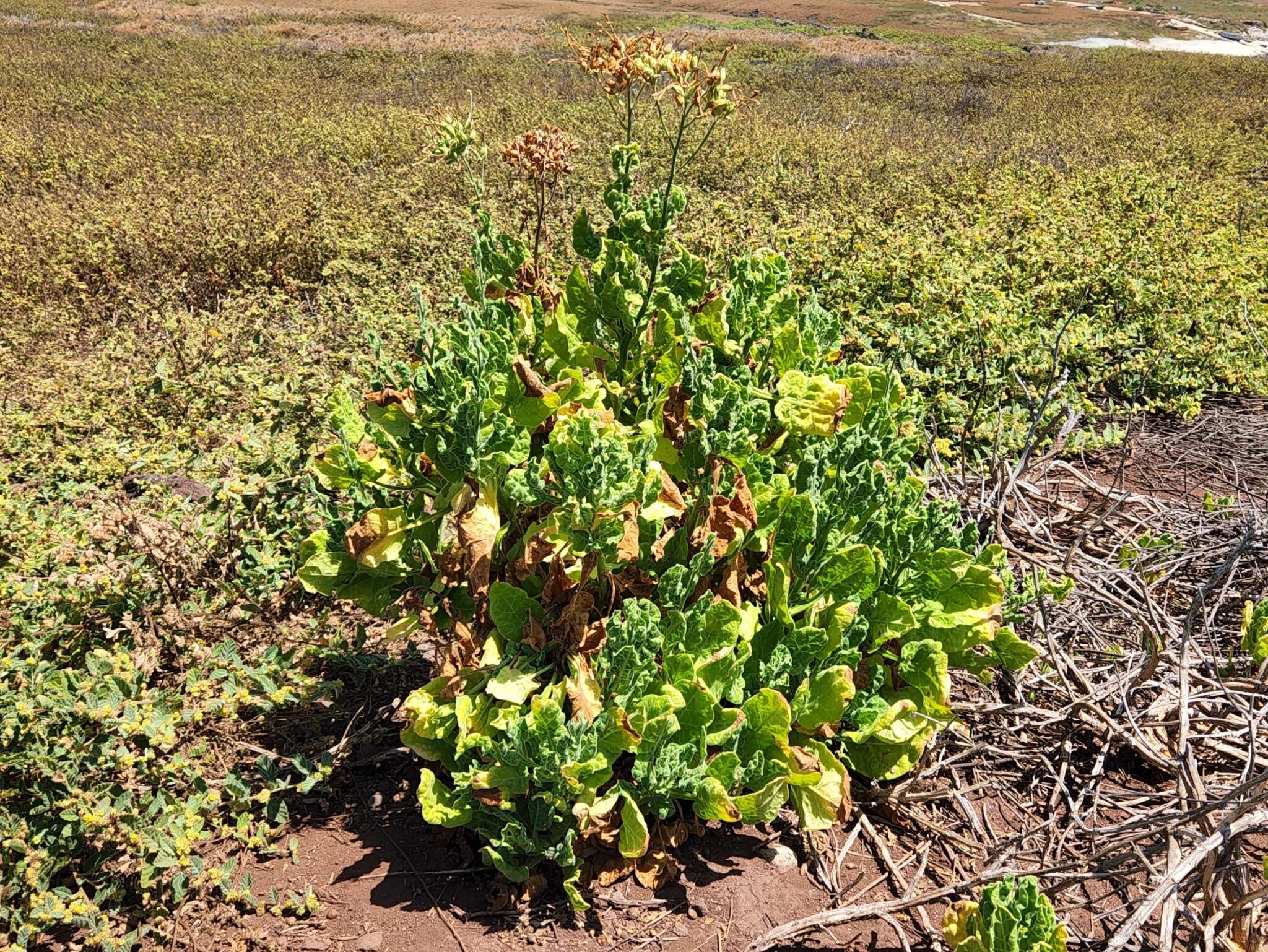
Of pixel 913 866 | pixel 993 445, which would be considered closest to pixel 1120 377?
pixel 993 445

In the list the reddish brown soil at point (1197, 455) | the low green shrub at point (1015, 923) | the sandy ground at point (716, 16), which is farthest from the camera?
the sandy ground at point (716, 16)

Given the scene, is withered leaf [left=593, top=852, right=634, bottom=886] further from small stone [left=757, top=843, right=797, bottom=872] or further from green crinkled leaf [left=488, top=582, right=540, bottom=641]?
green crinkled leaf [left=488, top=582, right=540, bottom=641]

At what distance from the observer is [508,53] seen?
65.9 feet

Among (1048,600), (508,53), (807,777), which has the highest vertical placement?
(508,53)

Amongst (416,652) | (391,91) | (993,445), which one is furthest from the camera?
(391,91)

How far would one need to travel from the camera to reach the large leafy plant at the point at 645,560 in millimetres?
1612

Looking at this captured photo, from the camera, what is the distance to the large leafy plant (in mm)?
1612

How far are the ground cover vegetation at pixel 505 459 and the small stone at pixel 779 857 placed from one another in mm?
242

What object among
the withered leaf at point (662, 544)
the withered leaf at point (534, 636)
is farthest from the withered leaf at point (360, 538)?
the withered leaf at point (662, 544)

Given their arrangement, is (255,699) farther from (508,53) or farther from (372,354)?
(508,53)

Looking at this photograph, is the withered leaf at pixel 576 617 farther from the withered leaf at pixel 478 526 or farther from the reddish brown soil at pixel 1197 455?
the reddish brown soil at pixel 1197 455

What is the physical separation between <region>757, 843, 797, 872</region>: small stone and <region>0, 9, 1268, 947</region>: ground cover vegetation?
24 centimetres

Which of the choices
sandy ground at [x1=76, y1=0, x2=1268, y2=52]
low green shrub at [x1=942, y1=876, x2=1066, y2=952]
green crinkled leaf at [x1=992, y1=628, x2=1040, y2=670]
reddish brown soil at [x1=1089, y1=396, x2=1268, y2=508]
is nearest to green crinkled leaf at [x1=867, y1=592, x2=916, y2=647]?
green crinkled leaf at [x1=992, y1=628, x2=1040, y2=670]

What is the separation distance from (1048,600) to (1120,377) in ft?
8.25
